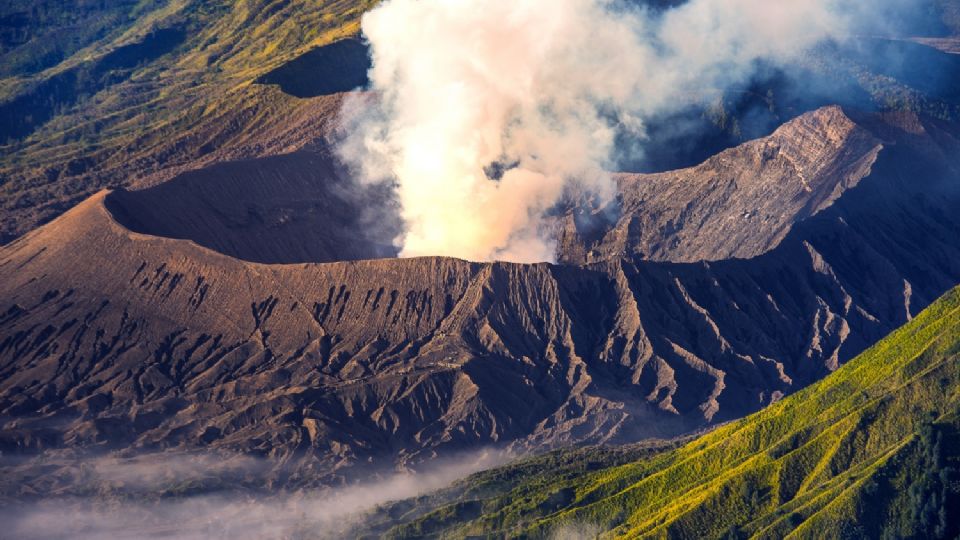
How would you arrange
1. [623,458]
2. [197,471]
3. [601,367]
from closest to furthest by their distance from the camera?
[623,458], [197,471], [601,367]

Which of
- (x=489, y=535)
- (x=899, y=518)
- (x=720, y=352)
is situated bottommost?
(x=720, y=352)

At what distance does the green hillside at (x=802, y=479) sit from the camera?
127 m

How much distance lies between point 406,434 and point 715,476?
50.6 m

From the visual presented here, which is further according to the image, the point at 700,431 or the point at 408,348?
the point at 408,348

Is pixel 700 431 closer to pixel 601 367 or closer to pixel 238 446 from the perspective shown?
pixel 601 367

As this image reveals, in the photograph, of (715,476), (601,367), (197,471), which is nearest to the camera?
(715,476)

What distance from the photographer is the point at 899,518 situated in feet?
414

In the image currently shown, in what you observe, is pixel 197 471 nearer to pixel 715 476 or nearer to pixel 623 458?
pixel 623 458

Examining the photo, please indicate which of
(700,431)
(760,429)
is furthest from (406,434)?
(760,429)

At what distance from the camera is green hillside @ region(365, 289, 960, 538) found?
415ft

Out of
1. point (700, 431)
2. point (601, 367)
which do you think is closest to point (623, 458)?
point (700, 431)

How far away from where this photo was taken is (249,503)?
17688cm

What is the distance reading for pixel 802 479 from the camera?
13550 centimetres

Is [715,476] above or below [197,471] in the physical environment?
above
